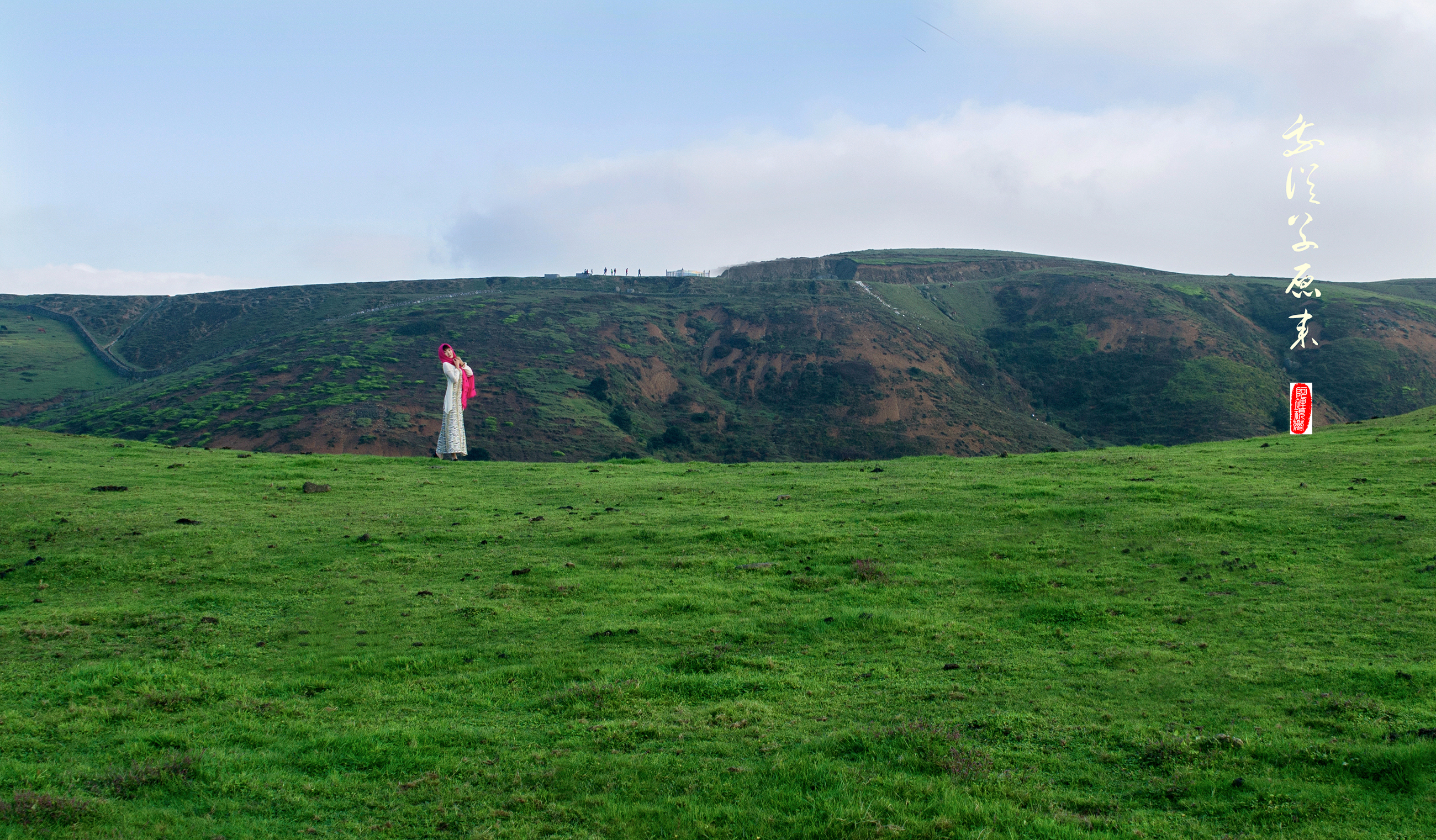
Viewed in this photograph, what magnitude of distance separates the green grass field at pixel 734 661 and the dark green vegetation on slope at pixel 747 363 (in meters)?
29.4

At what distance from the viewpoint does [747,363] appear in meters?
69.6

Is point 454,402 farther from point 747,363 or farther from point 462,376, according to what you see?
point 747,363

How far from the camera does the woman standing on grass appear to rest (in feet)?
100

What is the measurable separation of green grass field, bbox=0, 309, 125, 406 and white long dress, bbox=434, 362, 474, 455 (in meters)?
51.1

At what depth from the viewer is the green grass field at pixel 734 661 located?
23.9 ft

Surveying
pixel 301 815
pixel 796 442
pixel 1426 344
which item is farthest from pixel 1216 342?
pixel 301 815

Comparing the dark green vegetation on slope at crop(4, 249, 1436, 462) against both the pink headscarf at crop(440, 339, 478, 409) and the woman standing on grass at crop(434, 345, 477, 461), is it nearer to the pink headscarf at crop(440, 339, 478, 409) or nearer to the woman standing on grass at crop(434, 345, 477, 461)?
the woman standing on grass at crop(434, 345, 477, 461)

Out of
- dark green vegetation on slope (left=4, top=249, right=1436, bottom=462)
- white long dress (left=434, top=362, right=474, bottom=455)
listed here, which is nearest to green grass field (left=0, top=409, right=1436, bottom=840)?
white long dress (left=434, top=362, right=474, bottom=455)

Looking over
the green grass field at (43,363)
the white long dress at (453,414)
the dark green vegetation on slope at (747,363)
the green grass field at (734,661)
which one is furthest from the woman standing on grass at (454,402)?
the green grass field at (43,363)

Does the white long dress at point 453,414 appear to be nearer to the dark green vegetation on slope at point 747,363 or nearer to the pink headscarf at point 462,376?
the pink headscarf at point 462,376

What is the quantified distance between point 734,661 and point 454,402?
22.4 metres

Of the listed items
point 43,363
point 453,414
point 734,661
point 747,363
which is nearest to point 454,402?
point 453,414

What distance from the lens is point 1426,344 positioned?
6988cm

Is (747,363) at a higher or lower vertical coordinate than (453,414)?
higher
